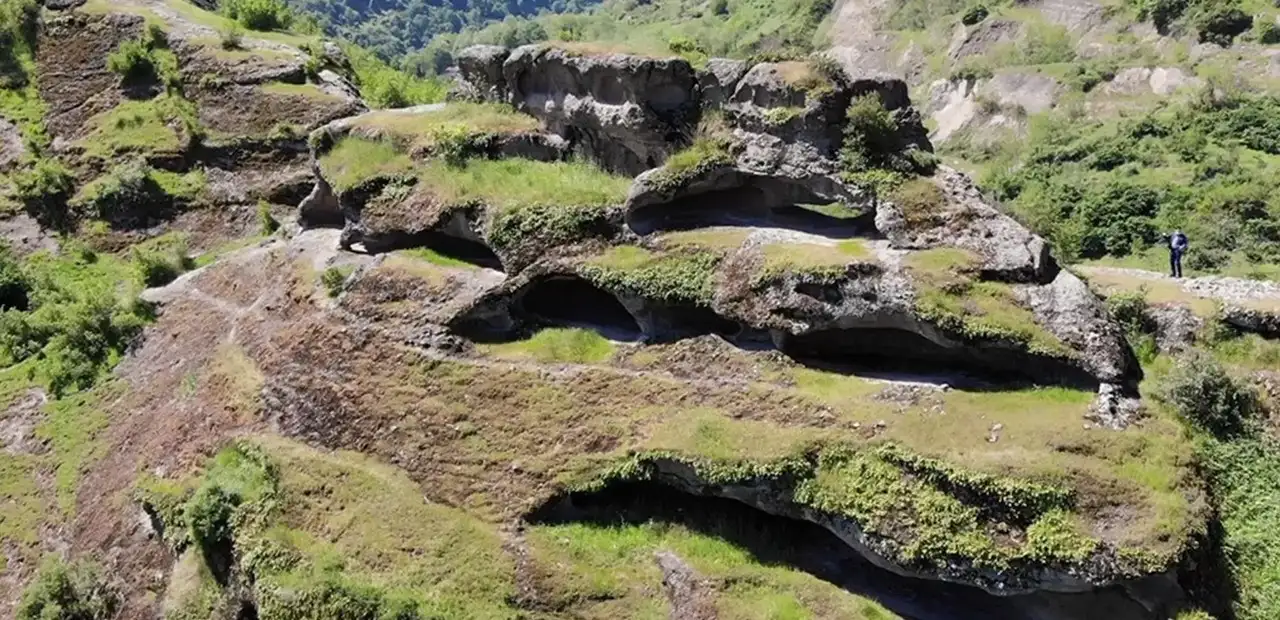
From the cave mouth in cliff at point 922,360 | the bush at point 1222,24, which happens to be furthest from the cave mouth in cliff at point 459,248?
the bush at point 1222,24

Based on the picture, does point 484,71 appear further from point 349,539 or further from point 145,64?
A: point 145,64

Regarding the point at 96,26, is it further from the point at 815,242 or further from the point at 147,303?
the point at 815,242

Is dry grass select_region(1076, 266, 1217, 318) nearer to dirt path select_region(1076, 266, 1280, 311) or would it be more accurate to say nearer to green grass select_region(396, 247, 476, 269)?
dirt path select_region(1076, 266, 1280, 311)

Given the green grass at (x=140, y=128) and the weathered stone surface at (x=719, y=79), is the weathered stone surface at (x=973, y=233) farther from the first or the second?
the green grass at (x=140, y=128)

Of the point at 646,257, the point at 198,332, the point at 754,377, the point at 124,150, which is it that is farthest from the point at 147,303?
the point at 754,377

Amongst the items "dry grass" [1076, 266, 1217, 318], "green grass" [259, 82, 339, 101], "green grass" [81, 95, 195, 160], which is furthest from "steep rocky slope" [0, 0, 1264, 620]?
"green grass" [81, 95, 195, 160]

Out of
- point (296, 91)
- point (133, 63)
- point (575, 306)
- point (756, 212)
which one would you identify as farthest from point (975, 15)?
point (575, 306)
